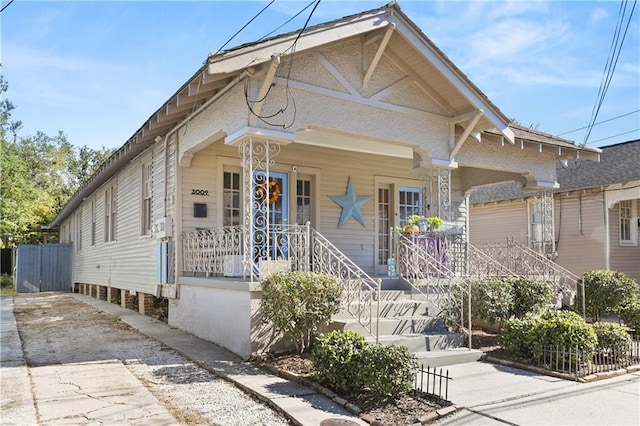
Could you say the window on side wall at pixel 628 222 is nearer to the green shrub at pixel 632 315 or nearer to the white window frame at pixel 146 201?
the green shrub at pixel 632 315

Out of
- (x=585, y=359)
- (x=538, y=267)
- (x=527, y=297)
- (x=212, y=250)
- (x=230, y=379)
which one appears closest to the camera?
(x=230, y=379)

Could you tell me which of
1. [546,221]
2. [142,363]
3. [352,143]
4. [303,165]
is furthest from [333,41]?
[546,221]

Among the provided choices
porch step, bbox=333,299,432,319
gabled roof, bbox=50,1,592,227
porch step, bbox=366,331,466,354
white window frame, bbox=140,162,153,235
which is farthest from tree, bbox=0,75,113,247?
porch step, bbox=366,331,466,354

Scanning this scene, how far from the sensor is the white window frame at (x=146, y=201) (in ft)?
40.3

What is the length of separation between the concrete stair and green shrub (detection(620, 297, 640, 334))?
12.7ft

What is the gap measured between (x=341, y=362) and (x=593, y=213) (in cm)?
1328

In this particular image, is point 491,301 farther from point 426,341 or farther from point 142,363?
point 142,363

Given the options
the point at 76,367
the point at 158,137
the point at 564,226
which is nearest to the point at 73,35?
the point at 158,137

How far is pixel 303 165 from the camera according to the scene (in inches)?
457

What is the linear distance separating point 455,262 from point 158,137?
678cm

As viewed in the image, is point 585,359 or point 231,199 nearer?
point 585,359

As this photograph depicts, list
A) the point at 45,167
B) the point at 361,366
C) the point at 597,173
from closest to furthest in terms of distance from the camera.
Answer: the point at 361,366, the point at 597,173, the point at 45,167

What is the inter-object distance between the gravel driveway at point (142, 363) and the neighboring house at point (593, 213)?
33.3 feet

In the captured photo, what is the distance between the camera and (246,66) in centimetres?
736
